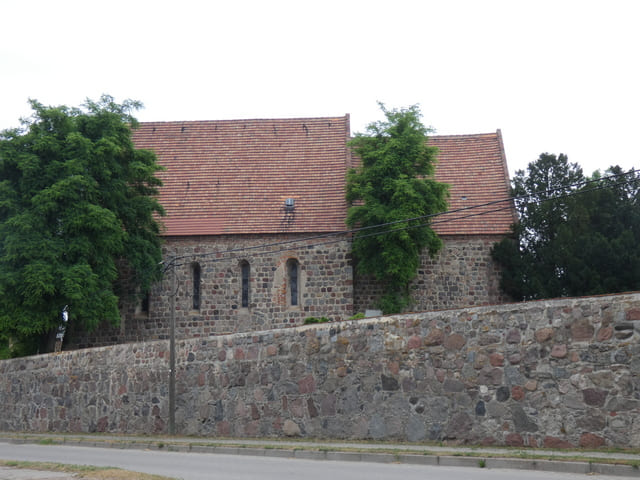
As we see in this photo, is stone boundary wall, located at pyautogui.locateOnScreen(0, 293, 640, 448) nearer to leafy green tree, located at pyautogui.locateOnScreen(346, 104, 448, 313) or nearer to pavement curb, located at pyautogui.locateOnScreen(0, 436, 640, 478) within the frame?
pavement curb, located at pyautogui.locateOnScreen(0, 436, 640, 478)

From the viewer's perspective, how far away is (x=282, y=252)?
31.2 meters

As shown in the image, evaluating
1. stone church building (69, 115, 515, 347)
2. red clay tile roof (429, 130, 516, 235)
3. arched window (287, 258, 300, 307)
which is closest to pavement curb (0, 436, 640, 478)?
stone church building (69, 115, 515, 347)

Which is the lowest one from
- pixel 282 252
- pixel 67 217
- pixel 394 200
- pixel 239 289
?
pixel 239 289

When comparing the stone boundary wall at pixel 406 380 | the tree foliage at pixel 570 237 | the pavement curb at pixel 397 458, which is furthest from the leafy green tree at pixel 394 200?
the pavement curb at pixel 397 458

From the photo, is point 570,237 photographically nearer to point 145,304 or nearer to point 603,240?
point 603,240

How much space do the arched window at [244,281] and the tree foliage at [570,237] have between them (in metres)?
10.3

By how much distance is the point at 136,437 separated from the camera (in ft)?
68.4

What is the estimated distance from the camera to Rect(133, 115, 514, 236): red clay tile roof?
31500 mm

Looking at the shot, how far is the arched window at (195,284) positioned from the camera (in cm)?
3167

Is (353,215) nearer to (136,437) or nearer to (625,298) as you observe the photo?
(136,437)

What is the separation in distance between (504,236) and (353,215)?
6591 millimetres

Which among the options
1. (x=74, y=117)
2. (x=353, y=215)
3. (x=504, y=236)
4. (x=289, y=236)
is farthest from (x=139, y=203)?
(x=504, y=236)

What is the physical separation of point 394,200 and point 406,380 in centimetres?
1324

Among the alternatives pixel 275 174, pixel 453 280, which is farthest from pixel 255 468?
pixel 275 174
